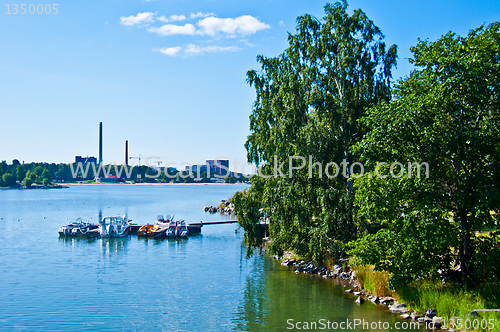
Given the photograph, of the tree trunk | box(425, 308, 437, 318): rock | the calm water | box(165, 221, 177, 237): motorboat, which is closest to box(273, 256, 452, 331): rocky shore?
box(425, 308, 437, 318): rock

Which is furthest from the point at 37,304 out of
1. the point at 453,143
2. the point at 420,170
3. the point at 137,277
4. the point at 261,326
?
the point at 453,143

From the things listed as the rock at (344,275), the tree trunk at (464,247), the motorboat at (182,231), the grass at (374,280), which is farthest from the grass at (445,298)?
the motorboat at (182,231)

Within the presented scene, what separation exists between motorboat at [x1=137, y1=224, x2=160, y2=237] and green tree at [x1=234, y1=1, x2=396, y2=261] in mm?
25225

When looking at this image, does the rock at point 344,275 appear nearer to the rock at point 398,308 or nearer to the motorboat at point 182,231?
the rock at point 398,308

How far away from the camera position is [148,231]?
5453 centimetres

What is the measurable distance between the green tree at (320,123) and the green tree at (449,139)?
24.3ft

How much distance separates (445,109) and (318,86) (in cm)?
1150

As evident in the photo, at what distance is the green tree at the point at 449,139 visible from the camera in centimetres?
1778

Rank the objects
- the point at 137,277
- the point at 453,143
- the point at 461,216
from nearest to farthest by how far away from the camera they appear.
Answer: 1. the point at 453,143
2. the point at 461,216
3. the point at 137,277

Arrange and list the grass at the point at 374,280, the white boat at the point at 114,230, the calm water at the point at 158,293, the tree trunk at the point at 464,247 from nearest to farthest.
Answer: the tree trunk at the point at 464,247
the calm water at the point at 158,293
the grass at the point at 374,280
the white boat at the point at 114,230

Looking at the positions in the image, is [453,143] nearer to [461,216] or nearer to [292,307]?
[461,216]

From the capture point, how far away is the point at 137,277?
103ft

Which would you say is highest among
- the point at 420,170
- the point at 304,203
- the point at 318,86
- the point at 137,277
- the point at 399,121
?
the point at 318,86

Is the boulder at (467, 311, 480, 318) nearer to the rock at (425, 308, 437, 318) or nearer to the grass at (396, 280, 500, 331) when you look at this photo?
the grass at (396, 280, 500, 331)
